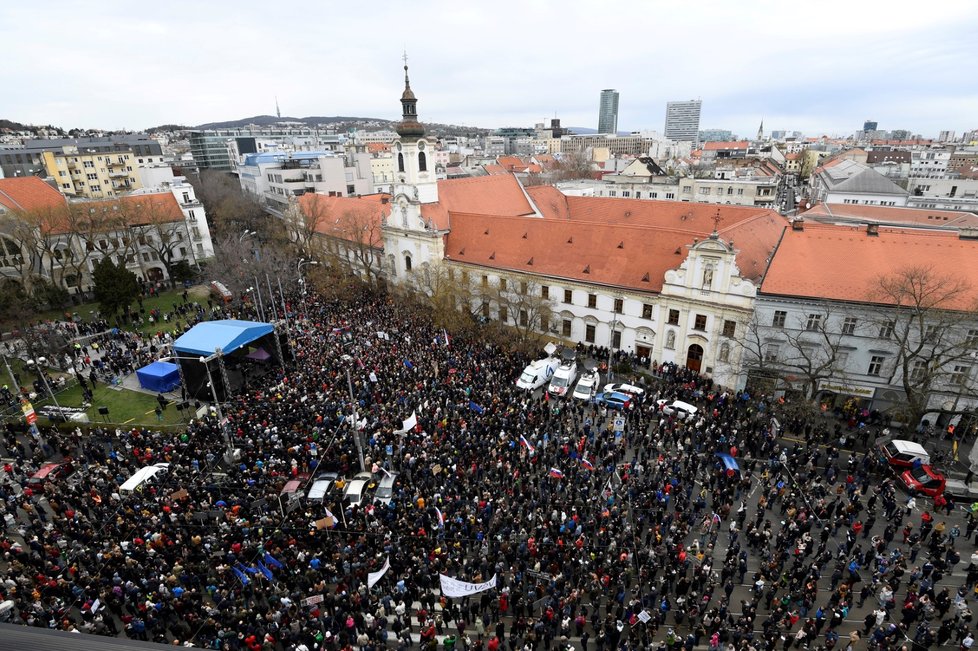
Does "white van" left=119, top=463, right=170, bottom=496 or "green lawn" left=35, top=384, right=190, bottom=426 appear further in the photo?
"green lawn" left=35, top=384, right=190, bottom=426

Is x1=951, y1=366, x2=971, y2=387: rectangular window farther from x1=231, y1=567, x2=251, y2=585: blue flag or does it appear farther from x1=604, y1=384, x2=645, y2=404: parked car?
x1=231, y1=567, x2=251, y2=585: blue flag

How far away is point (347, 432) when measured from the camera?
26641mm

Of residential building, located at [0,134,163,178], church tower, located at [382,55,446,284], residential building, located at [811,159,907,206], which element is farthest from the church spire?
residential building, located at [0,134,163,178]

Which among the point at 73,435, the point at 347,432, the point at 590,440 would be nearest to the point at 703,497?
the point at 590,440

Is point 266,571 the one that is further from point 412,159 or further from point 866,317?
point 412,159

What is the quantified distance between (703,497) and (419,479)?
13180mm

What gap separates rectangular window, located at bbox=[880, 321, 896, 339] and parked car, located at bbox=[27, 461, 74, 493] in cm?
4406

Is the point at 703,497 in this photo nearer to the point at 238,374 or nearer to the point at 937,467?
the point at 937,467

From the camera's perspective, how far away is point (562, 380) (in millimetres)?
33250

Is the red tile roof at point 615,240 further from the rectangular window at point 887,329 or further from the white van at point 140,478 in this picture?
the white van at point 140,478

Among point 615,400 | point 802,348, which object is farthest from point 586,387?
point 802,348

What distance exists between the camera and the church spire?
145ft

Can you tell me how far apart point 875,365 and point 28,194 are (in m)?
81.0

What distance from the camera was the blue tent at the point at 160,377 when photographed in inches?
1313
